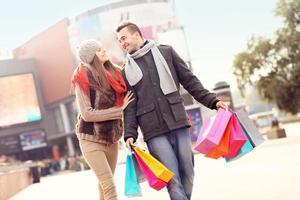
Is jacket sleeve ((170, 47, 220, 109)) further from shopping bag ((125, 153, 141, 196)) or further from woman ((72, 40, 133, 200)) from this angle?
shopping bag ((125, 153, 141, 196))

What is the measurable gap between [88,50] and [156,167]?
1.02 m

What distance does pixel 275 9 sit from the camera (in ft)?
95.9

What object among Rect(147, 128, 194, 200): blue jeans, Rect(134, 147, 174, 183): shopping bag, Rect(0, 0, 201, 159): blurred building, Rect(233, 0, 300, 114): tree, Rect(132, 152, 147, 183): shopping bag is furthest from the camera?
Rect(0, 0, 201, 159): blurred building

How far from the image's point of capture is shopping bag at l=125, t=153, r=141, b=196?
144 inches

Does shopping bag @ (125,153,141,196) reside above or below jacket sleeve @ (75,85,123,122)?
below

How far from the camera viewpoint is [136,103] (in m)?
3.77

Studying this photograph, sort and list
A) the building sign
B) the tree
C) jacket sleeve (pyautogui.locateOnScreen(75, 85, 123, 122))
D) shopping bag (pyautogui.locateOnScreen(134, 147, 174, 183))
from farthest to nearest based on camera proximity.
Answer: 1. the building sign
2. the tree
3. jacket sleeve (pyautogui.locateOnScreen(75, 85, 123, 122))
4. shopping bag (pyautogui.locateOnScreen(134, 147, 174, 183))

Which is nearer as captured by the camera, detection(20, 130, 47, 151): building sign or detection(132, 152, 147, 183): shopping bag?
detection(132, 152, 147, 183): shopping bag

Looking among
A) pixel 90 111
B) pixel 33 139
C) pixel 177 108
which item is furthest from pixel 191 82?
pixel 33 139

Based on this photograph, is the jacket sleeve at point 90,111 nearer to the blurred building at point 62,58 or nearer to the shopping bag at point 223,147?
the shopping bag at point 223,147

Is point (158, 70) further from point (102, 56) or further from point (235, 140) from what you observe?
point (235, 140)

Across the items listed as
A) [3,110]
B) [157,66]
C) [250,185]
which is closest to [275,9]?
[250,185]

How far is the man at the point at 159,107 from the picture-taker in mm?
3635

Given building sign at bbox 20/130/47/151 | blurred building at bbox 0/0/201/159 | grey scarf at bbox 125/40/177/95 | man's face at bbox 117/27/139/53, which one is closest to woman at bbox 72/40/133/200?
grey scarf at bbox 125/40/177/95
